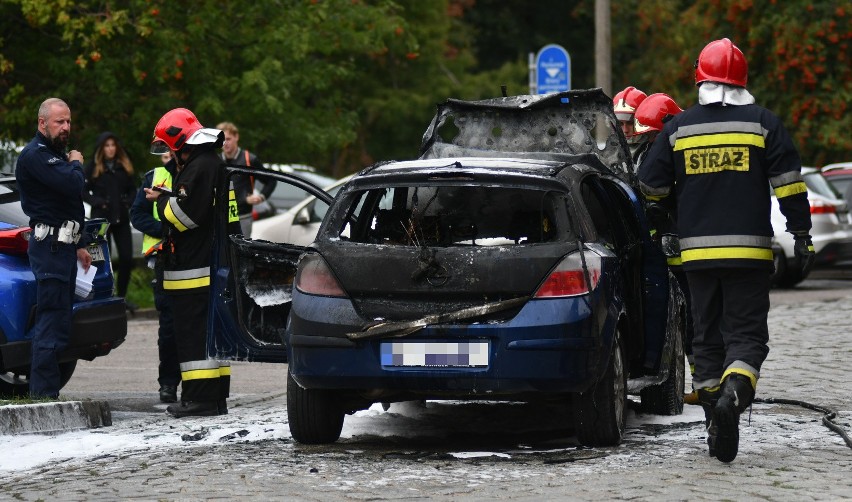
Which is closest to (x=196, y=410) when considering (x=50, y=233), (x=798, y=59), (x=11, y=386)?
(x=50, y=233)

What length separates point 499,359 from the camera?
776 centimetres

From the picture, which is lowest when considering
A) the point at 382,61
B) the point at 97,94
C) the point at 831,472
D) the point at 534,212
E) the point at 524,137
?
the point at 831,472

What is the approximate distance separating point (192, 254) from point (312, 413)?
1.89 meters

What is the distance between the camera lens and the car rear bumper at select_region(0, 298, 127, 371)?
31.7 feet

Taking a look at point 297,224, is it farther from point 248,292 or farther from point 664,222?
point 664,222

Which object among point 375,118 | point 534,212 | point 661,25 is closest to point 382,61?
point 375,118

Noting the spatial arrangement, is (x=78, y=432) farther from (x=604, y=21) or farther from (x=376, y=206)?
(x=604, y=21)

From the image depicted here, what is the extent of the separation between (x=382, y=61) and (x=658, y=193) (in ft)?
103

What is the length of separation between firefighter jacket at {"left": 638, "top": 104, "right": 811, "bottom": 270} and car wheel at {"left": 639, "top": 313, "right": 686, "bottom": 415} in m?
1.54

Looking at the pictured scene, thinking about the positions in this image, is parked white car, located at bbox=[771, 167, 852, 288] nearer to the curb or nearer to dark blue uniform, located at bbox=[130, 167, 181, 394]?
dark blue uniform, located at bbox=[130, 167, 181, 394]

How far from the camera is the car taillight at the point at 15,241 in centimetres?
973

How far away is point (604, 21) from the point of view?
22.1 m

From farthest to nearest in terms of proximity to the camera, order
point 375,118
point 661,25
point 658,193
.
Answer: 1. point 661,25
2. point 375,118
3. point 658,193

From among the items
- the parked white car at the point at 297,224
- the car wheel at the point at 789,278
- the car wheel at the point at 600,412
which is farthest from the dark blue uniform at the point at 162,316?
the car wheel at the point at 789,278
